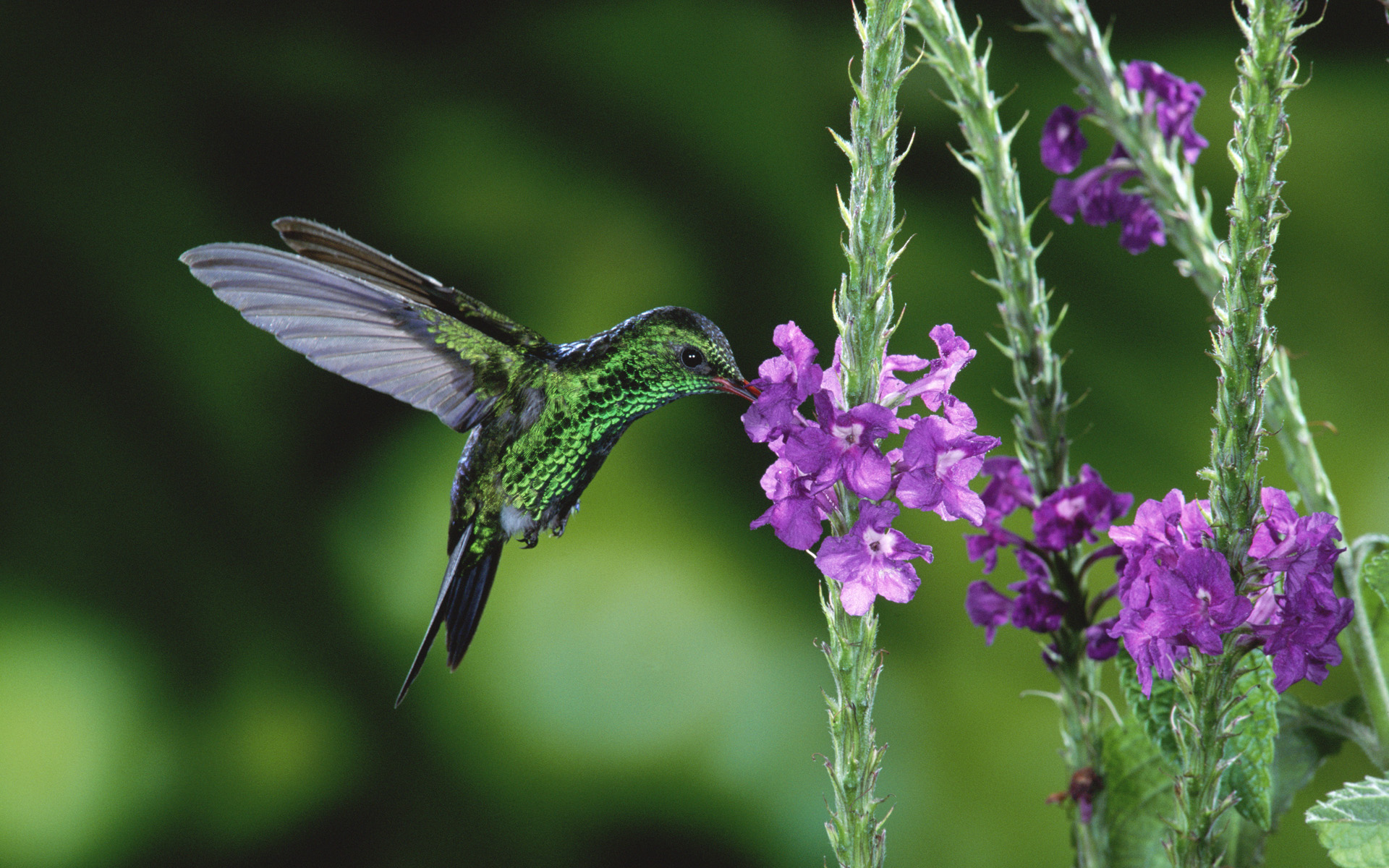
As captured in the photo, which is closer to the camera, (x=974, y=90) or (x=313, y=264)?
(x=313, y=264)

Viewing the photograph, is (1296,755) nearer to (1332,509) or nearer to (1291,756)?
(1291,756)

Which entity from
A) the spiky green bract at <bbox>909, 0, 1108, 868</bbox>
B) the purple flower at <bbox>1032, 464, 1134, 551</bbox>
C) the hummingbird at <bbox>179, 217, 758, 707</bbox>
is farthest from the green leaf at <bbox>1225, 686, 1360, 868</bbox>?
the hummingbird at <bbox>179, 217, 758, 707</bbox>

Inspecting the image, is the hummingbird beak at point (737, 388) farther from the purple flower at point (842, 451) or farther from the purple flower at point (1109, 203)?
the purple flower at point (1109, 203)

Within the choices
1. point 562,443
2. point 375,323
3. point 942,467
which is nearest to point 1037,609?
point 942,467

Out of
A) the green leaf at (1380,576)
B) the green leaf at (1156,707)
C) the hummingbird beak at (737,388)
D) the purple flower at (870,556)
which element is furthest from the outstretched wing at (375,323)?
the green leaf at (1380,576)

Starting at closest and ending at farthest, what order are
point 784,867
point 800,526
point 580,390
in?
point 800,526, point 580,390, point 784,867

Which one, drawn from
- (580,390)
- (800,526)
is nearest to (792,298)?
(580,390)

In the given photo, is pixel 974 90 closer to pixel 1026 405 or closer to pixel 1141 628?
pixel 1026 405

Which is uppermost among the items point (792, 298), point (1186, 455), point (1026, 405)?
point (792, 298)
